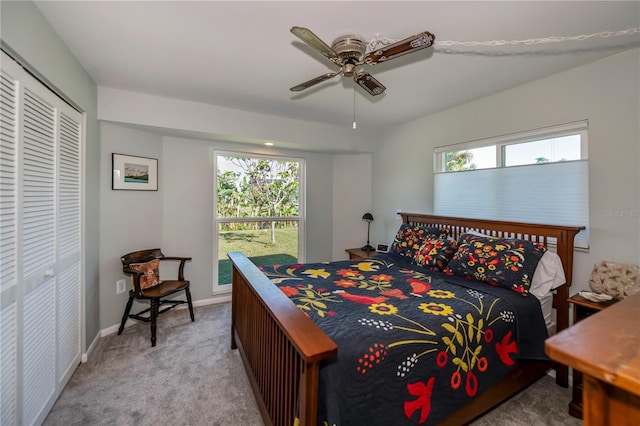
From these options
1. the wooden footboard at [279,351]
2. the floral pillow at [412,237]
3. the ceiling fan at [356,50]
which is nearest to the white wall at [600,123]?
the floral pillow at [412,237]

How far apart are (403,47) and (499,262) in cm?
176

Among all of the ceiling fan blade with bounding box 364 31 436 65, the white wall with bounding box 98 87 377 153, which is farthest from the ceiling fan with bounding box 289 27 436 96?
the white wall with bounding box 98 87 377 153

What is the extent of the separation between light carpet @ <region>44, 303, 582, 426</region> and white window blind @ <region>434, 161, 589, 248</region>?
4.26 ft

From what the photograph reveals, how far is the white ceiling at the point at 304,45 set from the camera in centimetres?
156

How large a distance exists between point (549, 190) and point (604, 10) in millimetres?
1334

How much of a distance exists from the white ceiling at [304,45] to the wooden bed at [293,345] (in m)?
1.34

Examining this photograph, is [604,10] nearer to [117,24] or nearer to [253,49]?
[253,49]

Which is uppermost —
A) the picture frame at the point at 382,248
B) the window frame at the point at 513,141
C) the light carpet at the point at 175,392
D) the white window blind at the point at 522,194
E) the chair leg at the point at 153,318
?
the window frame at the point at 513,141

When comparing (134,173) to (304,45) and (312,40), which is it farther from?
(312,40)

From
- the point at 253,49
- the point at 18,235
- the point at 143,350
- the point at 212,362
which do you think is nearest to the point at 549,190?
the point at 253,49

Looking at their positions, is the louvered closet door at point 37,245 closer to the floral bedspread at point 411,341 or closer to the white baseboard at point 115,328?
the white baseboard at point 115,328

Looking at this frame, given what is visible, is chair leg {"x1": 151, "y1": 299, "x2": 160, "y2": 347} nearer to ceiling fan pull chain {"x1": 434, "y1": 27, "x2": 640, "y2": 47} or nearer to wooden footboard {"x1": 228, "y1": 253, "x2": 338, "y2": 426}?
wooden footboard {"x1": 228, "y1": 253, "x2": 338, "y2": 426}

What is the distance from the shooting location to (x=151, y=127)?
2930 mm

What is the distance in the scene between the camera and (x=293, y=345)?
113 cm
